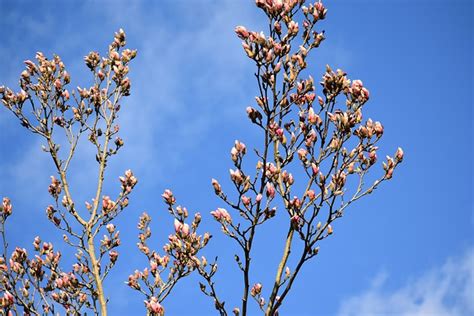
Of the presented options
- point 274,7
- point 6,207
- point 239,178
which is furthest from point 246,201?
point 6,207

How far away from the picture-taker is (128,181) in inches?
289

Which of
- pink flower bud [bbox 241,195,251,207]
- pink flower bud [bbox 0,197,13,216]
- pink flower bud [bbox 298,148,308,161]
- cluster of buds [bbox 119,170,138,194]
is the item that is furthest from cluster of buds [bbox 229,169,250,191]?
pink flower bud [bbox 0,197,13,216]

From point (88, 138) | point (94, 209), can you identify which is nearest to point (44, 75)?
point (88, 138)

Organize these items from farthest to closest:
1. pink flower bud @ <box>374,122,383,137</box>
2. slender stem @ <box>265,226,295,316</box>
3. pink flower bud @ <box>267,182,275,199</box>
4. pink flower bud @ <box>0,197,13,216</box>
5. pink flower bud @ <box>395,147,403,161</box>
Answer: pink flower bud @ <box>0,197,13,216</box> < pink flower bud @ <box>395,147,403,161</box> < pink flower bud @ <box>374,122,383,137</box> < pink flower bud @ <box>267,182,275,199</box> < slender stem @ <box>265,226,295,316</box>

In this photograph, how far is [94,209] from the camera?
6824mm

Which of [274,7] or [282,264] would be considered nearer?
[282,264]

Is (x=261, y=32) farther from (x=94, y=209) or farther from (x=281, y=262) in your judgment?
(x=94, y=209)

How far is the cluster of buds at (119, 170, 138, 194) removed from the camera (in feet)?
24.0

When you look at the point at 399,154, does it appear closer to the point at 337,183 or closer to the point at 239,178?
the point at 337,183

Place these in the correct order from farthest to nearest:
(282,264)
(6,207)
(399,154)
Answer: (6,207), (399,154), (282,264)

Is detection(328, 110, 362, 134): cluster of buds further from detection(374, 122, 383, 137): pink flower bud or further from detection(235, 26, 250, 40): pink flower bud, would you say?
detection(235, 26, 250, 40): pink flower bud

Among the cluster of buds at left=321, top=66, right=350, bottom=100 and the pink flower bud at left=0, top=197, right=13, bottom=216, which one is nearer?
the cluster of buds at left=321, top=66, right=350, bottom=100

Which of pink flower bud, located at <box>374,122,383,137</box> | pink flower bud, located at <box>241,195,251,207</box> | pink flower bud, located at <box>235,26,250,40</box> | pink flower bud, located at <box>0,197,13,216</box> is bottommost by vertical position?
pink flower bud, located at <box>241,195,251,207</box>

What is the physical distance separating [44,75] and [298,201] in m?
4.90
